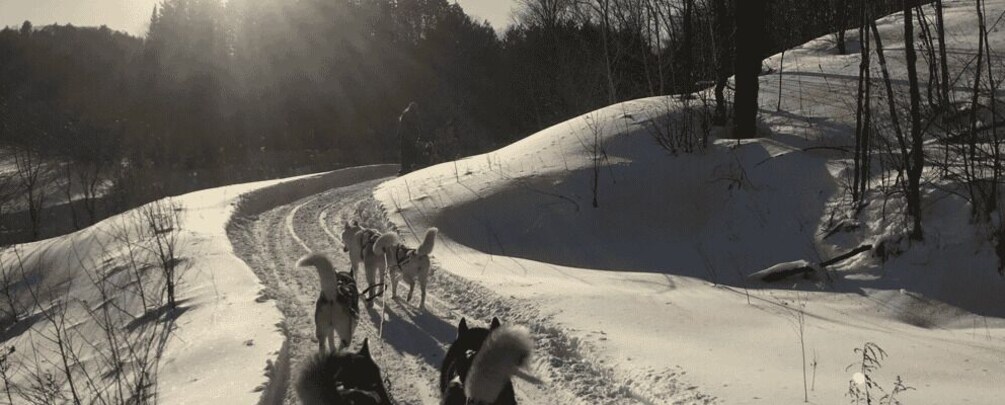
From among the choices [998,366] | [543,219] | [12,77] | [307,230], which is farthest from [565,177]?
[12,77]

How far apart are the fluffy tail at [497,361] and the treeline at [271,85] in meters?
38.0

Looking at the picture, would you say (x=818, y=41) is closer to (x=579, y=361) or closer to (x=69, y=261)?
(x=579, y=361)

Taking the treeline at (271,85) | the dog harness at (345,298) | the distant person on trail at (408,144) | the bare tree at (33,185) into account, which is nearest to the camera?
the dog harness at (345,298)

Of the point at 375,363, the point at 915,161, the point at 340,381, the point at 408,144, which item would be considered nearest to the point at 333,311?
the point at 375,363

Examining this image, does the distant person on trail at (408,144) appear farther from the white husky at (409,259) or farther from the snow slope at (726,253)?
the white husky at (409,259)

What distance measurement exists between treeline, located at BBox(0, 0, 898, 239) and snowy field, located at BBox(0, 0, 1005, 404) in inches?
974

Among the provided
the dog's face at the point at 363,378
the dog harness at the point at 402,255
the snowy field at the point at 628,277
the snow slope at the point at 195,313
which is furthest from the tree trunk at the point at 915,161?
the snow slope at the point at 195,313

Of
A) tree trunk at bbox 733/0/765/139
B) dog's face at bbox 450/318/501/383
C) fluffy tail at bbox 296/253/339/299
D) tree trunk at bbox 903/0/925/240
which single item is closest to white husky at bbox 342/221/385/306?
fluffy tail at bbox 296/253/339/299

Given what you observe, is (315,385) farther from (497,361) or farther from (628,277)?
(628,277)

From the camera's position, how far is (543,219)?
1438cm

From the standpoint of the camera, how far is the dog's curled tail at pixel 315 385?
376 cm

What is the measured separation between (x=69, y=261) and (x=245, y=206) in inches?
251

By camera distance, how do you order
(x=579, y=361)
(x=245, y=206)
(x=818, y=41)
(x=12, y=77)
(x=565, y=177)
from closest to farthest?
1. (x=579, y=361)
2. (x=565, y=177)
3. (x=245, y=206)
4. (x=818, y=41)
5. (x=12, y=77)

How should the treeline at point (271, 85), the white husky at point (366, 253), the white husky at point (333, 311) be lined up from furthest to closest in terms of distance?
the treeline at point (271, 85), the white husky at point (366, 253), the white husky at point (333, 311)
